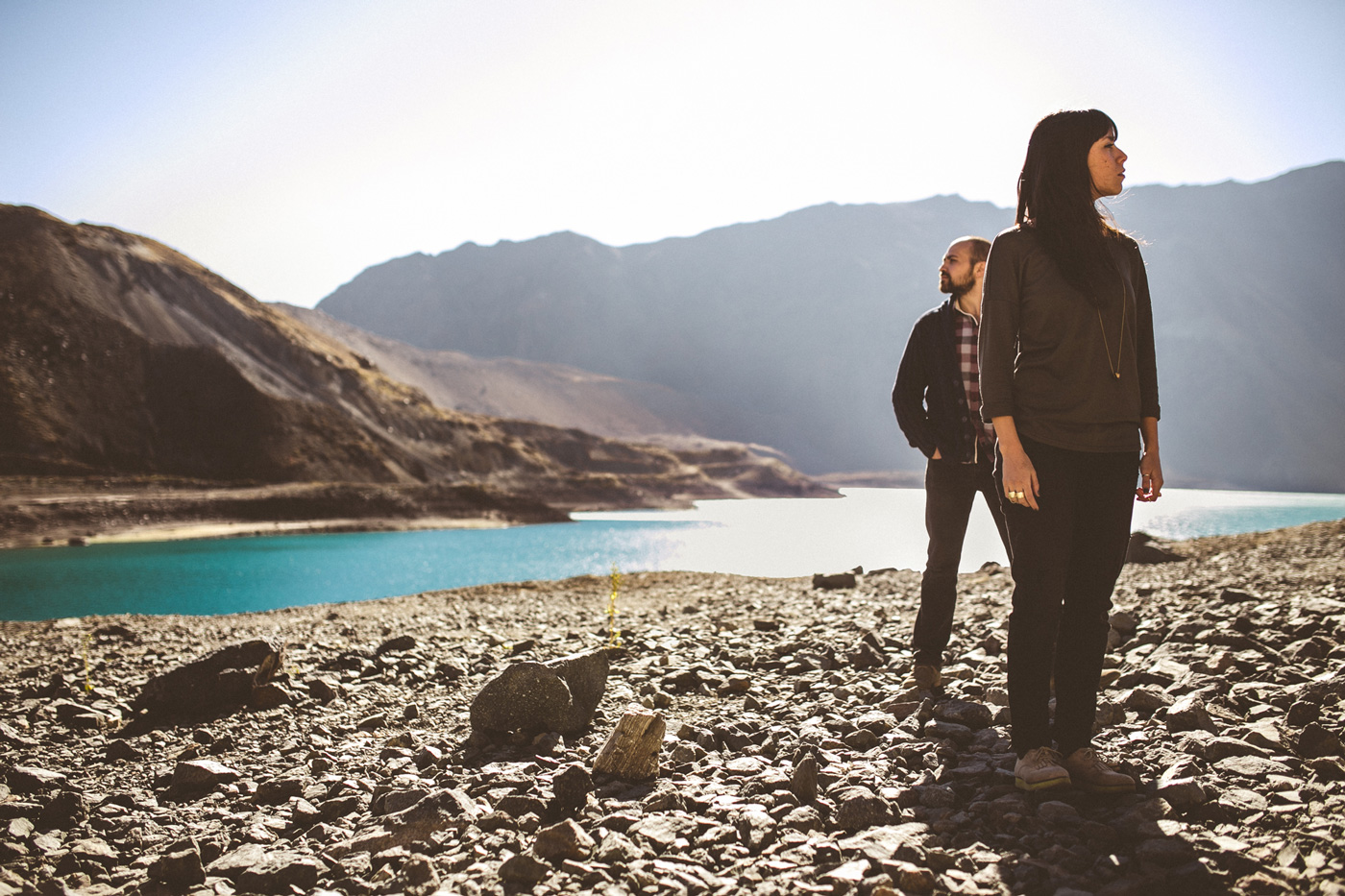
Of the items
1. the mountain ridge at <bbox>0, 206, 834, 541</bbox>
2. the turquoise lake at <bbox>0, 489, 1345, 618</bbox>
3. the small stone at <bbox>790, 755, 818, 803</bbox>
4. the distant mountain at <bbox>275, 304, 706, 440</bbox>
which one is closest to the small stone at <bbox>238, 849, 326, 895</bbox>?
the small stone at <bbox>790, 755, 818, 803</bbox>

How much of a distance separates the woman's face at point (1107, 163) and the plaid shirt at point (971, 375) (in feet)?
4.59

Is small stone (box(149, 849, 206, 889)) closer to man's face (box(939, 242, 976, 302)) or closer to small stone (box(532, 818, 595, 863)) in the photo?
small stone (box(532, 818, 595, 863))

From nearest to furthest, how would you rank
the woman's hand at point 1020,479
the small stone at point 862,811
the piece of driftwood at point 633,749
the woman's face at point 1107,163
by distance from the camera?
the small stone at point 862,811
the woman's hand at point 1020,479
the woman's face at point 1107,163
the piece of driftwood at point 633,749

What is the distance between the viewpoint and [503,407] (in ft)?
491

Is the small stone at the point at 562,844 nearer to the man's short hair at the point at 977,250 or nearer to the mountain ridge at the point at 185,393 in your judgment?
the man's short hair at the point at 977,250

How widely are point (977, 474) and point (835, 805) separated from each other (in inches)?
87.9

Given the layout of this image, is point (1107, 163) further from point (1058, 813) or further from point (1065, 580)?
point (1058, 813)

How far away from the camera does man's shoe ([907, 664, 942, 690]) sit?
3.90 meters

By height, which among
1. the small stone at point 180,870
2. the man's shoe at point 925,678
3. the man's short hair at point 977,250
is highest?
the man's short hair at point 977,250

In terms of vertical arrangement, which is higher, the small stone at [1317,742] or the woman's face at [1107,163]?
the woman's face at [1107,163]

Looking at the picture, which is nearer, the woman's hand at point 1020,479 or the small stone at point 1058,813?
the small stone at point 1058,813

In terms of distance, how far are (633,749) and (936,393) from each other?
8.34 feet

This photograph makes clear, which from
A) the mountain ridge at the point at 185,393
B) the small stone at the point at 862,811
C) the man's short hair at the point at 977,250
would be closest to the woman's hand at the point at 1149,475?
the small stone at the point at 862,811

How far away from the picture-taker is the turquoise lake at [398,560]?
63.1 ft
